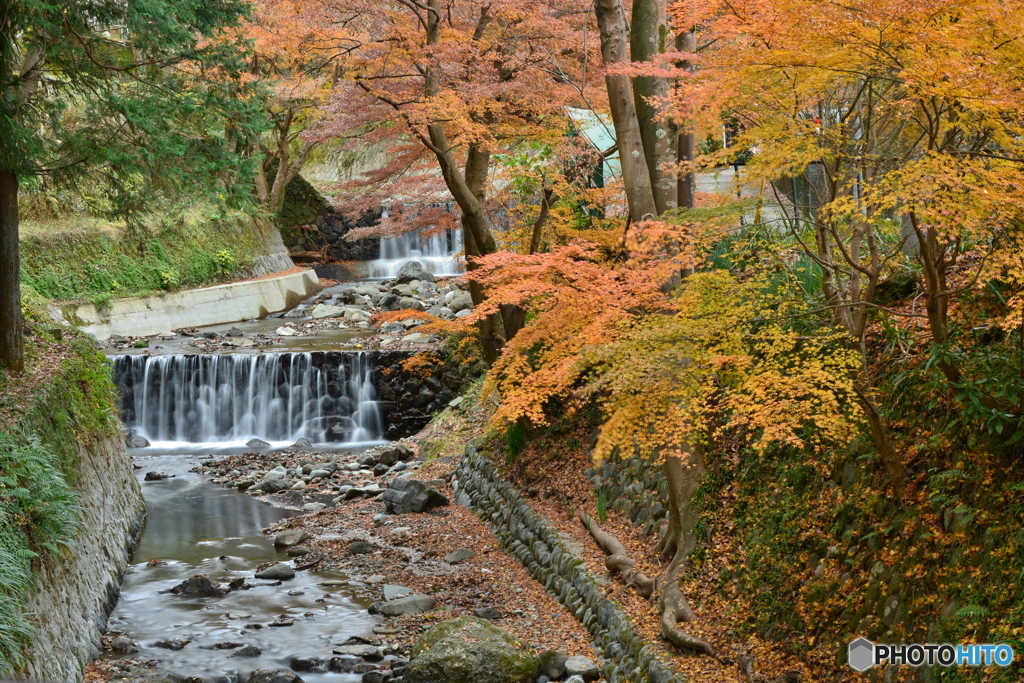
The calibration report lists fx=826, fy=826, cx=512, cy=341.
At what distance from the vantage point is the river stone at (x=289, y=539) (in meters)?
10.8

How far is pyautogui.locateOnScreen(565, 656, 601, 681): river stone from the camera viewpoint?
6473 millimetres

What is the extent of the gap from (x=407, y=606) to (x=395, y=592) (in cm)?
46

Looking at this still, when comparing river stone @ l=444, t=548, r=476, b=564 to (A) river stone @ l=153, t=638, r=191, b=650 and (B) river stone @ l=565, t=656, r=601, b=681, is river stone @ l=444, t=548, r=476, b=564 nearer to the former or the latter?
(A) river stone @ l=153, t=638, r=191, b=650

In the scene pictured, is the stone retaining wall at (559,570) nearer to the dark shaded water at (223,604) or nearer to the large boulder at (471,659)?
the large boulder at (471,659)

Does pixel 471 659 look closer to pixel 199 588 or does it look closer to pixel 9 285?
pixel 199 588

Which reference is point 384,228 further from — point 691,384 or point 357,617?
point 691,384

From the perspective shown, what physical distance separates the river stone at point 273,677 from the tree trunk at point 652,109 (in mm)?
5191

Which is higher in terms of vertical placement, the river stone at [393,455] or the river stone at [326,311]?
the river stone at [326,311]

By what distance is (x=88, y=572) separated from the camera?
7902 mm

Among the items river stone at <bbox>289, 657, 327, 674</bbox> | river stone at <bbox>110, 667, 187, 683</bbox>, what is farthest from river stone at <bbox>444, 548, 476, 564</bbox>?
river stone at <bbox>110, 667, 187, 683</bbox>

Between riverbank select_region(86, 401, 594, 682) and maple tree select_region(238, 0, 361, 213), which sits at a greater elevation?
maple tree select_region(238, 0, 361, 213)

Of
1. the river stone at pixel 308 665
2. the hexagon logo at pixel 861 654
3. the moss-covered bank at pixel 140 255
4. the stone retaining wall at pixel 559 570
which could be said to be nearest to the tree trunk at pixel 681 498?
the stone retaining wall at pixel 559 570

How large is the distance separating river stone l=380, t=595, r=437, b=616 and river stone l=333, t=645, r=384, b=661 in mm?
779

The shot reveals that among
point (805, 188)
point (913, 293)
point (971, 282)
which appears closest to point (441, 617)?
point (913, 293)
